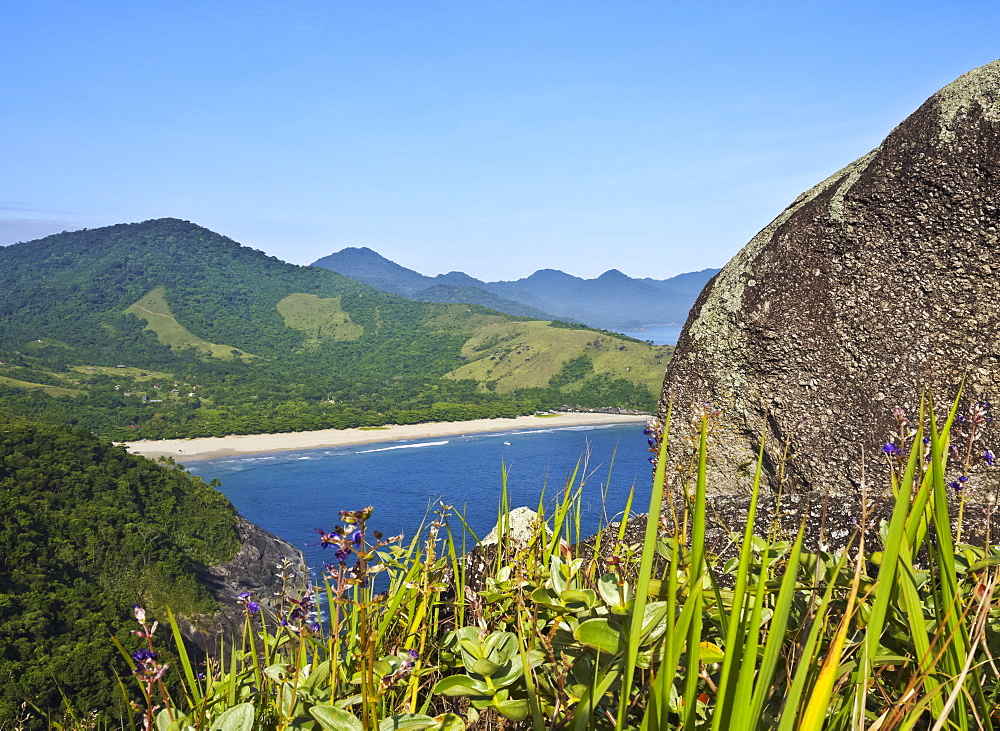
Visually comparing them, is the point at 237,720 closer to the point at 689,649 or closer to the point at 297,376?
the point at 689,649

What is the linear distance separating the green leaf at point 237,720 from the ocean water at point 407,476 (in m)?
43.5

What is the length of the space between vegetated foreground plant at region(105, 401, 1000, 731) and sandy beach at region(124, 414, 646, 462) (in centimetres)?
9660

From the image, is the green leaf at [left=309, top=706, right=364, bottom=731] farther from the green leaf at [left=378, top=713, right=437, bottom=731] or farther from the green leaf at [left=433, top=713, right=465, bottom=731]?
the green leaf at [left=433, top=713, right=465, bottom=731]

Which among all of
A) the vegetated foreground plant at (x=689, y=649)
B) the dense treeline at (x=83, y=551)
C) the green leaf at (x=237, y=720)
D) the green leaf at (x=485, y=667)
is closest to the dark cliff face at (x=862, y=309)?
the vegetated foreground plant at (x=689, y=649)

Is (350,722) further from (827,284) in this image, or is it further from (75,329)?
(75,329)

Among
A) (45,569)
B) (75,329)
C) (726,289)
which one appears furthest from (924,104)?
(75,329)

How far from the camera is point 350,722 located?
1.52 m

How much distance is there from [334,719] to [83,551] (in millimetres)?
42681

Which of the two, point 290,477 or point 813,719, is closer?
point 813,719

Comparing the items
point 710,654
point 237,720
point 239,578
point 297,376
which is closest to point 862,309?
point 710,654

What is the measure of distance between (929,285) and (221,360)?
18140cm

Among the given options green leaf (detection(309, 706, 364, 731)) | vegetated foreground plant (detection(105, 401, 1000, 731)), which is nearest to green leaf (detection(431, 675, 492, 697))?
vegetated foreground plant (detection(105, 401, 1000, 731))

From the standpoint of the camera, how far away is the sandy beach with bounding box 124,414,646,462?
9606 centimetres

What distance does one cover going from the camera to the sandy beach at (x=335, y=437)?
96062mm
